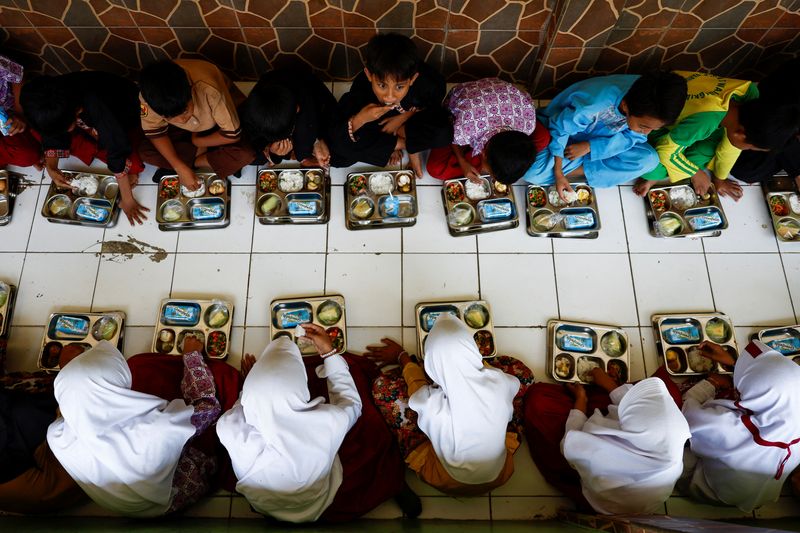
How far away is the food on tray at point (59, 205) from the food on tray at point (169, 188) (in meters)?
0.53

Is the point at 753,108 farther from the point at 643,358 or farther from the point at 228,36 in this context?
the point at 228,36

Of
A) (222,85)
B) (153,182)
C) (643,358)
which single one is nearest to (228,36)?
(222,85)

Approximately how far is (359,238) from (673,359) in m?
1.88

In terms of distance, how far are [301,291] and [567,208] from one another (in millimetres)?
1639

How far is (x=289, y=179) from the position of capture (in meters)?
2.91

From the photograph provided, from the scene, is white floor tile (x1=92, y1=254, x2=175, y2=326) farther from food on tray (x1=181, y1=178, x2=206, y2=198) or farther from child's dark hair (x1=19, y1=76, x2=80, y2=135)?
child's dark hair (x1=19, y1=76, x2=80, y2=135)

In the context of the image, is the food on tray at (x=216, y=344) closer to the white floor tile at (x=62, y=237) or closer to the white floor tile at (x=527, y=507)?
the white floor tile at (x=62, y=237)

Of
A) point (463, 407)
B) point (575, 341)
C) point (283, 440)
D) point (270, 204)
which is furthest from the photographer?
point (270, 204)

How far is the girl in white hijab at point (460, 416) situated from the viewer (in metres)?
2.01

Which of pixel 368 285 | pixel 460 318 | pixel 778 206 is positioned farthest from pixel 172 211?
pixel 778 206

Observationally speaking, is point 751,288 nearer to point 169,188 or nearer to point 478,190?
point 478,190

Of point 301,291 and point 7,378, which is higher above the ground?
point 301,291

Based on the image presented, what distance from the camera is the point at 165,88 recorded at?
214cm

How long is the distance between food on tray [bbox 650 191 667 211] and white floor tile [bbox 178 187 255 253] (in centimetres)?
241
